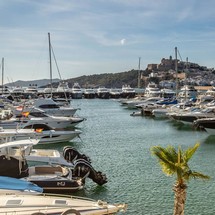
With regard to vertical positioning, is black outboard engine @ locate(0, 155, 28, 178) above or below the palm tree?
below

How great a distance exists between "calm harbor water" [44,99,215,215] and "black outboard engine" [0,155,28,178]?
11.4 ft

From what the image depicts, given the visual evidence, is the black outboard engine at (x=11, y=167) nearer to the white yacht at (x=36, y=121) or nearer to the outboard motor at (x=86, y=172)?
the outboard motor at (x=86, y=172)

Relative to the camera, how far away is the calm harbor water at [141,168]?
19.0 meters

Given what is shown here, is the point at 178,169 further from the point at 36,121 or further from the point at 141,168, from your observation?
the point at 36,121

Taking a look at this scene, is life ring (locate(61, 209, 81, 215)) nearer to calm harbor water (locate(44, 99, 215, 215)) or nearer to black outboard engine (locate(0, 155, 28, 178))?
calm harbor water (locate(44, 99, 215, 215))

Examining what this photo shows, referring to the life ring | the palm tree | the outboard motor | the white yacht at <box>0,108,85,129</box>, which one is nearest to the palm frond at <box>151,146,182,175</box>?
the palm tree

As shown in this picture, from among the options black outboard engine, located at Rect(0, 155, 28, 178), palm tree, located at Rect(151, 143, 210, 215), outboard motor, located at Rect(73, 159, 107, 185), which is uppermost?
palm tree, located at Rect(151, 143, 210, 215)

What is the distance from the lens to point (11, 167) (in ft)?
62.4

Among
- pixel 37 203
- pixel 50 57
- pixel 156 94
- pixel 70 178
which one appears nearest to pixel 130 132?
pixel 50 57

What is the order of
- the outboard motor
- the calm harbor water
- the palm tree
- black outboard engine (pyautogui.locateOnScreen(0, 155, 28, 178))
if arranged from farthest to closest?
the outboard motor < the calm harbor water < black outboard engine (pyautogui.locateOnScreen(0, 155, 28, 178)) < the palm tree

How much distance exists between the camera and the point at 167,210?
17938 millimetres

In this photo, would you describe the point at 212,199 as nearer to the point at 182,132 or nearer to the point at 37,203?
the point at 37,203

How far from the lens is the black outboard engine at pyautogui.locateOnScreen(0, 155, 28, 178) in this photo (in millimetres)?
18891

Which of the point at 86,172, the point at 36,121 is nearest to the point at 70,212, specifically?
the point at 86,172
